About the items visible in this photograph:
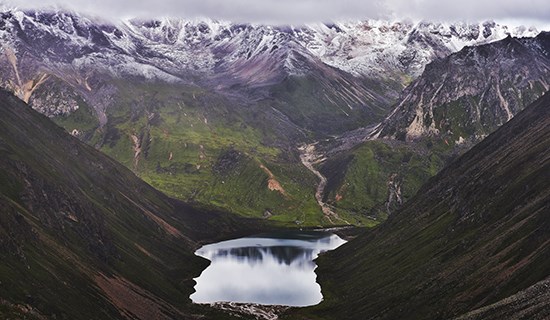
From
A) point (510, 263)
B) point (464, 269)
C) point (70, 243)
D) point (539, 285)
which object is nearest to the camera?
point (539, 285)

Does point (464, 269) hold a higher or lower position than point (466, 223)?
lower

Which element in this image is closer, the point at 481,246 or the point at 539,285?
the point at 539,285

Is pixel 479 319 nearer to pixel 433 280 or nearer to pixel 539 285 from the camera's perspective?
pixel 539 285

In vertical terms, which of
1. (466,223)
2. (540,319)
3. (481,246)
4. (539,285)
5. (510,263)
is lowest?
(540,319)

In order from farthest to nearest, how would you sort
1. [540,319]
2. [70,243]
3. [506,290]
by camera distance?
[70,243]
[506,290]
[540,319]

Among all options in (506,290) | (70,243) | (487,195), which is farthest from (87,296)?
(487,195)

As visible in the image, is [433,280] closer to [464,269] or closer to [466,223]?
[464,269]

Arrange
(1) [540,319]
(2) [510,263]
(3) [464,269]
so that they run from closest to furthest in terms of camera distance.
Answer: (1) [540,319], (2) [510,263], (3) [464,269]

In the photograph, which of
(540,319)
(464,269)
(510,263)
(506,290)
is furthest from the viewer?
(464,269)

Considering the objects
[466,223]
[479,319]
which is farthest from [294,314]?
[479,319]
